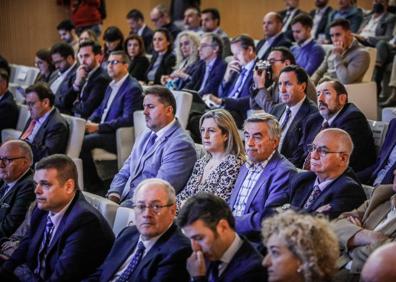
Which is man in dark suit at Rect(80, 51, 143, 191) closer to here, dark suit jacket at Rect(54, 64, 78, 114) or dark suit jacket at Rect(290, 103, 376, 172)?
dark suit jacket at Rect(54, 64, 78, 114)

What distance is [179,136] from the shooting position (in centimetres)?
472

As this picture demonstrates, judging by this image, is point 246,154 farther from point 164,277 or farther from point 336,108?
Result: point 164,277

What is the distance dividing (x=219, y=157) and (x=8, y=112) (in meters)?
2.70

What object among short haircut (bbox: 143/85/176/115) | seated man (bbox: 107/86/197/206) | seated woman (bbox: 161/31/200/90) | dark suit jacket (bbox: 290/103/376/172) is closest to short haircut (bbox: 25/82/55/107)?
seated man (bbox: 107/86/197/206)

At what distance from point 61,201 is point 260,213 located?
0.95 metres

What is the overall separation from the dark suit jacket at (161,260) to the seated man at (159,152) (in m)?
1.06

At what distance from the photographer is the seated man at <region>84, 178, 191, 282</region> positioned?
3229 millimetres

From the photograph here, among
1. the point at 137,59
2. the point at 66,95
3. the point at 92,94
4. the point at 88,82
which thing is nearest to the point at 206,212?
the point at 92,94

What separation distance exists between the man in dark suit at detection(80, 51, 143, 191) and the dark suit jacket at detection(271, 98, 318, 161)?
64.5 inches

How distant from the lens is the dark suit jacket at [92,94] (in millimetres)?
6715

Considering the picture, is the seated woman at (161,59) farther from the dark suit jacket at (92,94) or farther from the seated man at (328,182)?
the seated man at (328,182)

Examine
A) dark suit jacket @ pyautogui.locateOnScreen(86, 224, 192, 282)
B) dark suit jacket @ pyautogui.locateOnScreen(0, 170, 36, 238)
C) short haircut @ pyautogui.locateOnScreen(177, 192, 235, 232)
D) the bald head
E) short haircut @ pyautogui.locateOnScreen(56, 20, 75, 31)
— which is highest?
Answer: the bald head

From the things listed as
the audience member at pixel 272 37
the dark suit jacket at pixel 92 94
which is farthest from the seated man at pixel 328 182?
the audience member at pixel 272 37

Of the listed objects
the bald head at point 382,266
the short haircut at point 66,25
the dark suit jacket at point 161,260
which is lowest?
the dark suit jacket at point 161,260
